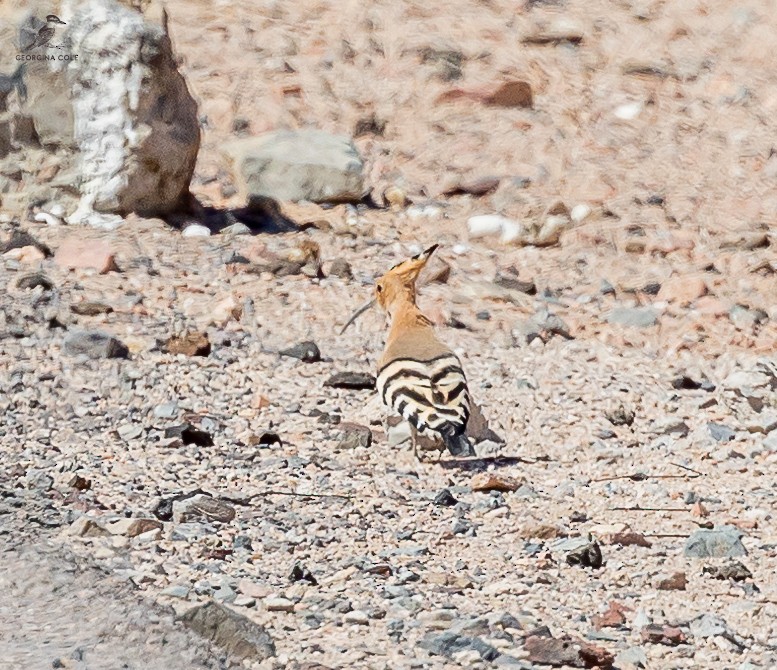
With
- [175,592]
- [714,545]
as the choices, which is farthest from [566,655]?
[714,545]

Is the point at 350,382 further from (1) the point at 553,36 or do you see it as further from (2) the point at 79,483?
(1) the point at 553,36

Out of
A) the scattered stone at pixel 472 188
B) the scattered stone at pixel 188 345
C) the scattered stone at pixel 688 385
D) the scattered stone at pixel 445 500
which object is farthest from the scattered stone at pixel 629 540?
the scattered stone at pixel 472 188

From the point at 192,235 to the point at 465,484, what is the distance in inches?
145

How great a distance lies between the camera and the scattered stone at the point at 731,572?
5207 millimetres

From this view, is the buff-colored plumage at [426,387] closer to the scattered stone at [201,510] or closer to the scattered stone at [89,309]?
the scattered stone at [201,510]

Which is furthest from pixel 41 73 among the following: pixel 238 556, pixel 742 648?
pixel 742 648

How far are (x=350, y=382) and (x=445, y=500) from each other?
1.60 metres

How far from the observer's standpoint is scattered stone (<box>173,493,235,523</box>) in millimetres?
5434

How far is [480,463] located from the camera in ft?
21.9

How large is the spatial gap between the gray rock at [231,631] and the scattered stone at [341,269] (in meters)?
4.91

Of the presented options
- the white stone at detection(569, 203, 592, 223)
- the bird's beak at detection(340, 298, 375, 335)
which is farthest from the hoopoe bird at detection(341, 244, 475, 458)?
the white stone at detection(569, 203, 592, 223)

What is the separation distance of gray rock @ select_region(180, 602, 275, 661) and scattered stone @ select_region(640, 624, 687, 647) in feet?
3.52

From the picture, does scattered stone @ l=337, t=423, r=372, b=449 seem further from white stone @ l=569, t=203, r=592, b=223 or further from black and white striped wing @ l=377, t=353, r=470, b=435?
white stone @ l=569, t=203, r=592, b=223

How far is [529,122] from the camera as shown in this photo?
12.2 m
